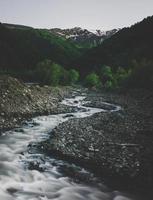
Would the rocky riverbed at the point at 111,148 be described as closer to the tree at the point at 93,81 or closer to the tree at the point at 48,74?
the tree at the point at 48,74

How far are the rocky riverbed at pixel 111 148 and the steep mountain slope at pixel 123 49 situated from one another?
391 ft

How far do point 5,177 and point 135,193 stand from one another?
20.6 feet

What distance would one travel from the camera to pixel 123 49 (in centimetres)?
17725

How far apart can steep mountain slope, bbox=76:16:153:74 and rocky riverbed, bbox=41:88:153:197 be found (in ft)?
391

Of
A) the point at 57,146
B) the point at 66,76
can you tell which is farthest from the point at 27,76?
the point at 57,146

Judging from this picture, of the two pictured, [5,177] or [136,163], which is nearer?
[5,177]

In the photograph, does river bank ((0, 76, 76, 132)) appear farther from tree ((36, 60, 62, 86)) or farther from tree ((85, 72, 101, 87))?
tree ((85, 72, 101, 87))

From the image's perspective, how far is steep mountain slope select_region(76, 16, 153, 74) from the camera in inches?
6076

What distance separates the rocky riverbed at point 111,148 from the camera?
16.5 metres

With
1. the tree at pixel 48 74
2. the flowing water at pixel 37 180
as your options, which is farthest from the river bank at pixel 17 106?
the tree at pixel 48 74

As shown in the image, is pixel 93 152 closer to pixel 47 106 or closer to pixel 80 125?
pixel 80 125

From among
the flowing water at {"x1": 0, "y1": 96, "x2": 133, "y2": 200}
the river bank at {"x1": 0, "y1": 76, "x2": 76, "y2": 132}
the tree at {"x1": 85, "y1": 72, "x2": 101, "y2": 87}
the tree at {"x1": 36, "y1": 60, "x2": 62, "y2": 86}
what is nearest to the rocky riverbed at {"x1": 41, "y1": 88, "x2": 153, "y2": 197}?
the flowing water at {"x1": 0, "y1": 96, "x2": 133, "y2": 200}

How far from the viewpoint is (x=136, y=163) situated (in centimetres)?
1780

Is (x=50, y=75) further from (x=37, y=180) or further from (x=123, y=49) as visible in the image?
(x=123, y=49)
